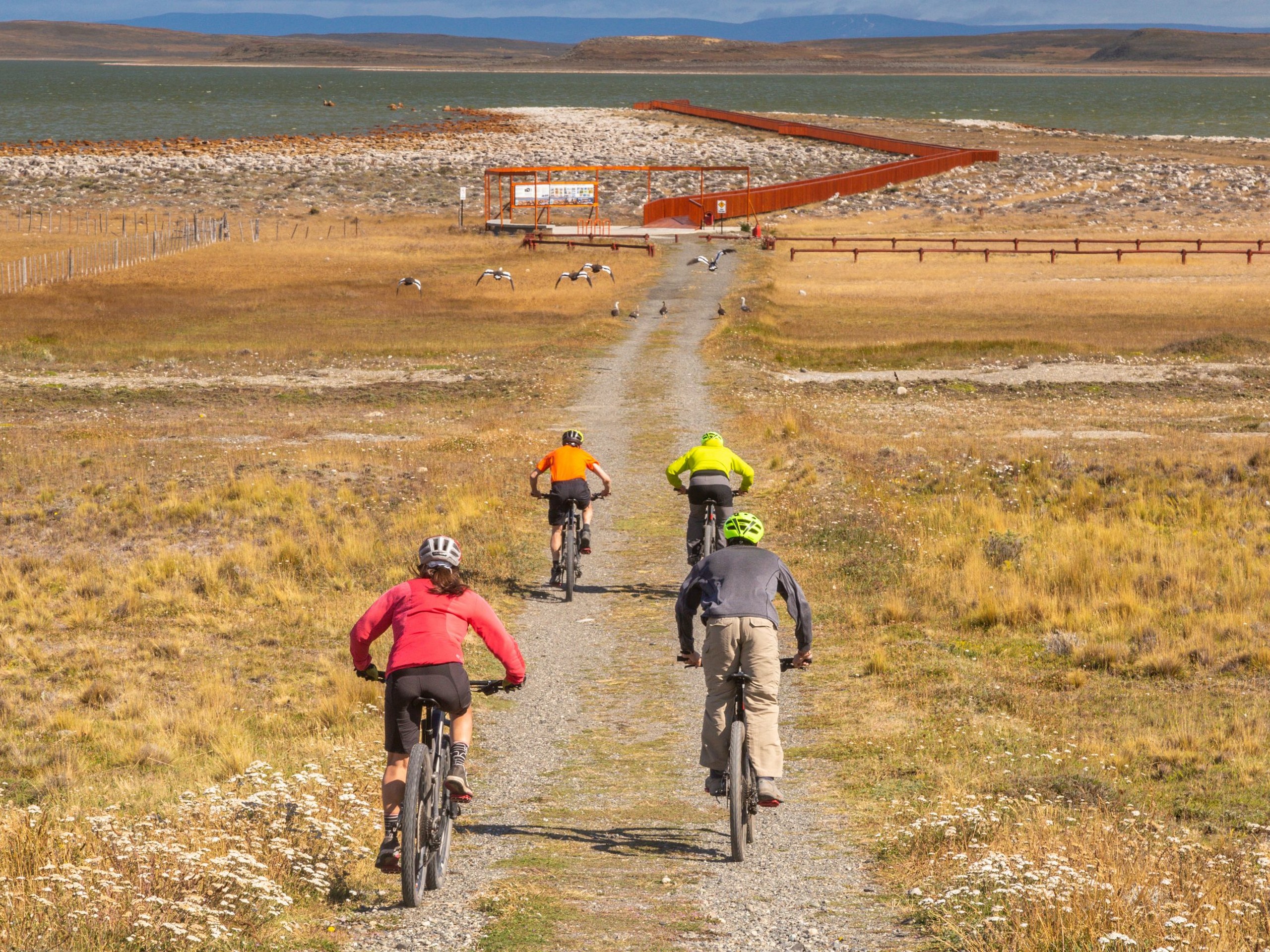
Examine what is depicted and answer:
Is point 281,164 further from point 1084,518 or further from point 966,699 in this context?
point 966,699

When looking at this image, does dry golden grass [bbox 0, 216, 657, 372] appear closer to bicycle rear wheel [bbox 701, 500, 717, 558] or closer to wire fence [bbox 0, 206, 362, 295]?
wire fence [bbox 0, 206, 362, 295]

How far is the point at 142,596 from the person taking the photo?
634 inches

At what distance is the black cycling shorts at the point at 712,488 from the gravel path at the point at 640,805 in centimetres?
146

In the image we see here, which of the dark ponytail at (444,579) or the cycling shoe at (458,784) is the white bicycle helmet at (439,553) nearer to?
the dark ponytail at (444,579)

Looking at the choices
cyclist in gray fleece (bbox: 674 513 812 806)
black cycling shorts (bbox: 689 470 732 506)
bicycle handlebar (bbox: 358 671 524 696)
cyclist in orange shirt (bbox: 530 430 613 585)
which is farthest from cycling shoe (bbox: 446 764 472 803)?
cyclist in orange shirt (bbox: 530 430 613 585)

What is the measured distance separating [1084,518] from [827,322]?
24200mm

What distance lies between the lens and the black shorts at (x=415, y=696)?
7.32 meters

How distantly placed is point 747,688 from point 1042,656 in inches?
252

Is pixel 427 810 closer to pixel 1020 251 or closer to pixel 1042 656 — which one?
pixel 1042 656

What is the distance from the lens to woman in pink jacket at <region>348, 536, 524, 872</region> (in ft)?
24.0

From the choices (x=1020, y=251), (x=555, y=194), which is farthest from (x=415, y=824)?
(x=555, y=194)

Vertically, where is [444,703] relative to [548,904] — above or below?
above

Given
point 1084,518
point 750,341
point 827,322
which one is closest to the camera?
point 1084,518

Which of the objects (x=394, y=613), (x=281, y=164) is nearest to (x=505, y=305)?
(x=394, y=613)
